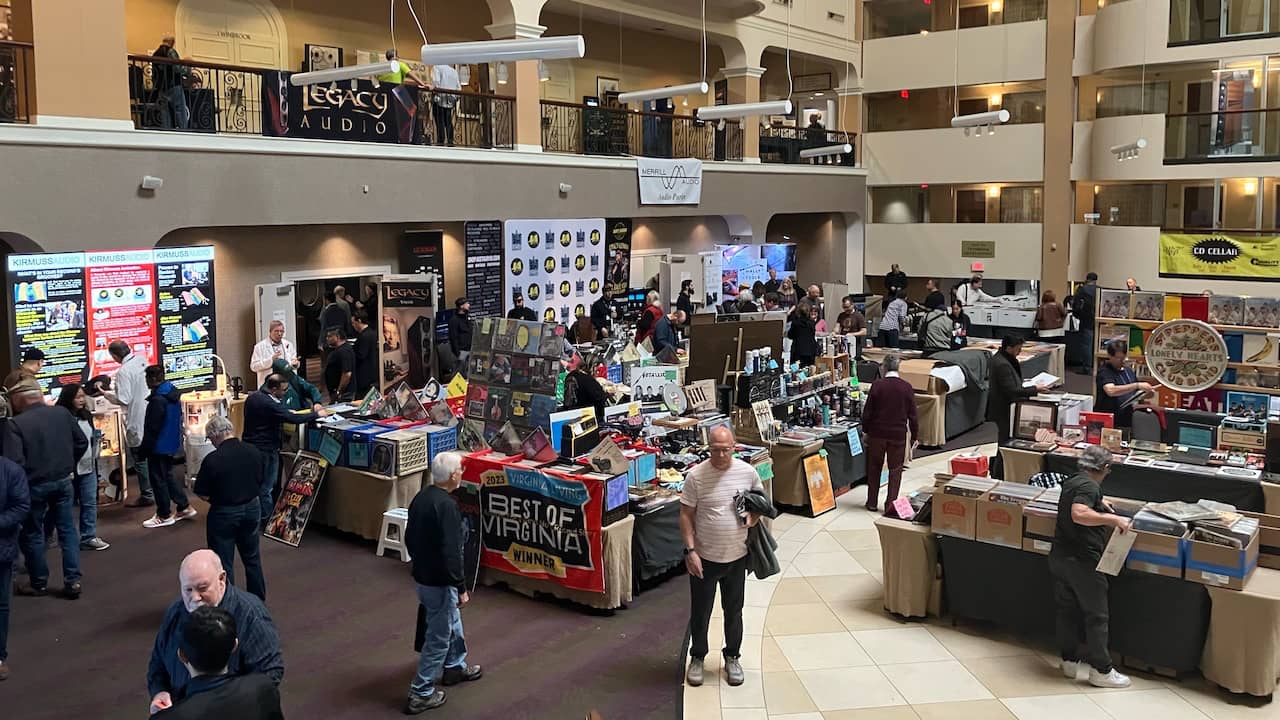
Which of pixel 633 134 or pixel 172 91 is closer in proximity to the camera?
pixel 172 91

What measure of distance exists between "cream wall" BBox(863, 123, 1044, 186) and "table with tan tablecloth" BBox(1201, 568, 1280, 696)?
1705 cm

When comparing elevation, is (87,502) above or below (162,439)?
below

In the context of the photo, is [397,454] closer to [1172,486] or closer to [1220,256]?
[1172,486]

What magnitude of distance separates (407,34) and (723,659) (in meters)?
13.7

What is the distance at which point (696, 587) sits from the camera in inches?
244

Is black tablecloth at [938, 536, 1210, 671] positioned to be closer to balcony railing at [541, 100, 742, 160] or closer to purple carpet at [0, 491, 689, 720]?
purple carpet at [0, 491, 689, 720]

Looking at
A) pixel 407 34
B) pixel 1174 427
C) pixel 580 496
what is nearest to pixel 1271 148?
pixel 1174 427

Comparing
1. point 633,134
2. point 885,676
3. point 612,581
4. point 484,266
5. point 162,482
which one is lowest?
point 885,676

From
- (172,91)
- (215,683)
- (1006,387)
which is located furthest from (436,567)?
(172,91)

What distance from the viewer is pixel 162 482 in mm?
9211

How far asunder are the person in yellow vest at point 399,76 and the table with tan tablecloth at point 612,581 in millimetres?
5070

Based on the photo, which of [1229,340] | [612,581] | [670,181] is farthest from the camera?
[670,181]

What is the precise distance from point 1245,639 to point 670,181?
14.0m

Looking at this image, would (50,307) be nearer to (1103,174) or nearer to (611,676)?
(611,676)
